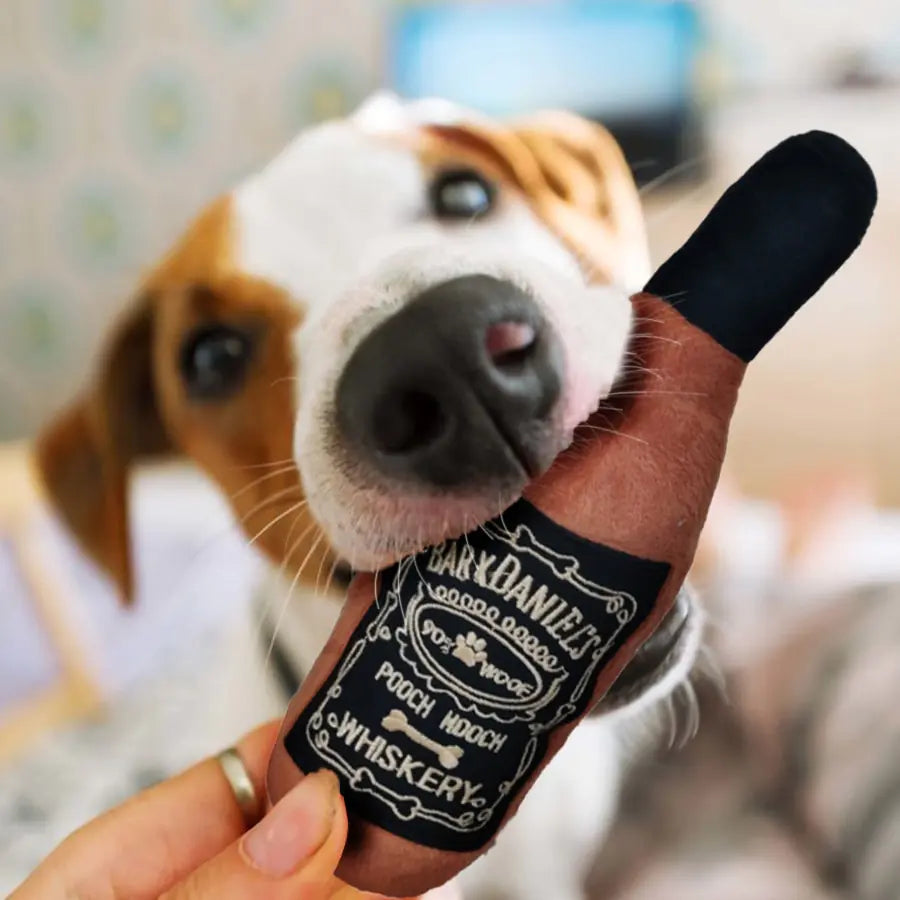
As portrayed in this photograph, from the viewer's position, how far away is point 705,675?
47 cm

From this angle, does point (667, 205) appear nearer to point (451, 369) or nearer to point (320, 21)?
point (451, 369)

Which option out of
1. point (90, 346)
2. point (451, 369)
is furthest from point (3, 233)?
point (451, 369)

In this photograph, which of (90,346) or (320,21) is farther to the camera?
(90,346)

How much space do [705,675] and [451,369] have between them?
0.23 m

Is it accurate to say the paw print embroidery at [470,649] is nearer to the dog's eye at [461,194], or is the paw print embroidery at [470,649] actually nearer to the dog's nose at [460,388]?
the dog's nose at [460,388]

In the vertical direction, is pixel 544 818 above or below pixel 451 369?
below

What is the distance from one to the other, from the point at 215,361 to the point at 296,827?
39 cm

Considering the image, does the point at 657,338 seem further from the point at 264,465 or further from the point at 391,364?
the point at 264,465

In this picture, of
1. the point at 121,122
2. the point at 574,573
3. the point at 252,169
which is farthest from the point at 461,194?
the point at 121,122

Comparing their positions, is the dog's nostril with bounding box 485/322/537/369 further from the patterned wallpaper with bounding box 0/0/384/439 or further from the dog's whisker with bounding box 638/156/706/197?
the patterned wallpaper with bounding box 0/0/384/439

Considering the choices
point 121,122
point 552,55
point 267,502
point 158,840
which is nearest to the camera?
point 158,840

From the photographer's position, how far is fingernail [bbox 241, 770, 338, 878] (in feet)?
1.06

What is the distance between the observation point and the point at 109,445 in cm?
81

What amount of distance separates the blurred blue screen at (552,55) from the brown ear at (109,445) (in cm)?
42
